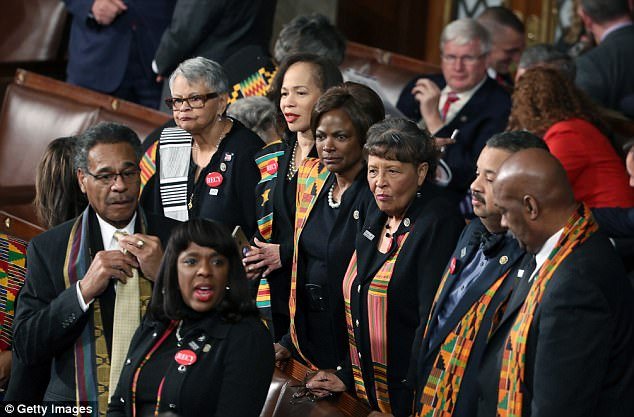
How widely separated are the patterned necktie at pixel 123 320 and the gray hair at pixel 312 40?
6.18 feet

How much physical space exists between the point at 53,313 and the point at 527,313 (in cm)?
150

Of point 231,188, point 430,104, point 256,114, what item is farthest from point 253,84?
point 231,188

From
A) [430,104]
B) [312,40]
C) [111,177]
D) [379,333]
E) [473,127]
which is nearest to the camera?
[111,177]

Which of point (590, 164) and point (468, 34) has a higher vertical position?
point (468, 34)

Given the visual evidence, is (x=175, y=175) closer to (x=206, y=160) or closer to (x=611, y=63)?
(x=206, y=160)

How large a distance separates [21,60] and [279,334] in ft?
12.8

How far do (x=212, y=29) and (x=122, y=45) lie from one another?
96 cm

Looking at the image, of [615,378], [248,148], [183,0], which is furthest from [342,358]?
[183,0]

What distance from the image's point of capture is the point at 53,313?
13.1 ft

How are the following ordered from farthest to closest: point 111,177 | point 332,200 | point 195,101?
point 195,101
point 332,200
point 111,177

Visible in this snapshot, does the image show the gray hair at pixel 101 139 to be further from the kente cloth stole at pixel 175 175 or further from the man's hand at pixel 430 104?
the man's hand at pixel 430 104

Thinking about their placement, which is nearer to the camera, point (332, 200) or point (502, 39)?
point (332, 200)

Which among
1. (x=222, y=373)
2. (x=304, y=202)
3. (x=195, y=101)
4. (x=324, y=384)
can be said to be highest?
(x=195, y=101)

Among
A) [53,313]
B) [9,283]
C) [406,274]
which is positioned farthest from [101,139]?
[406,274]
